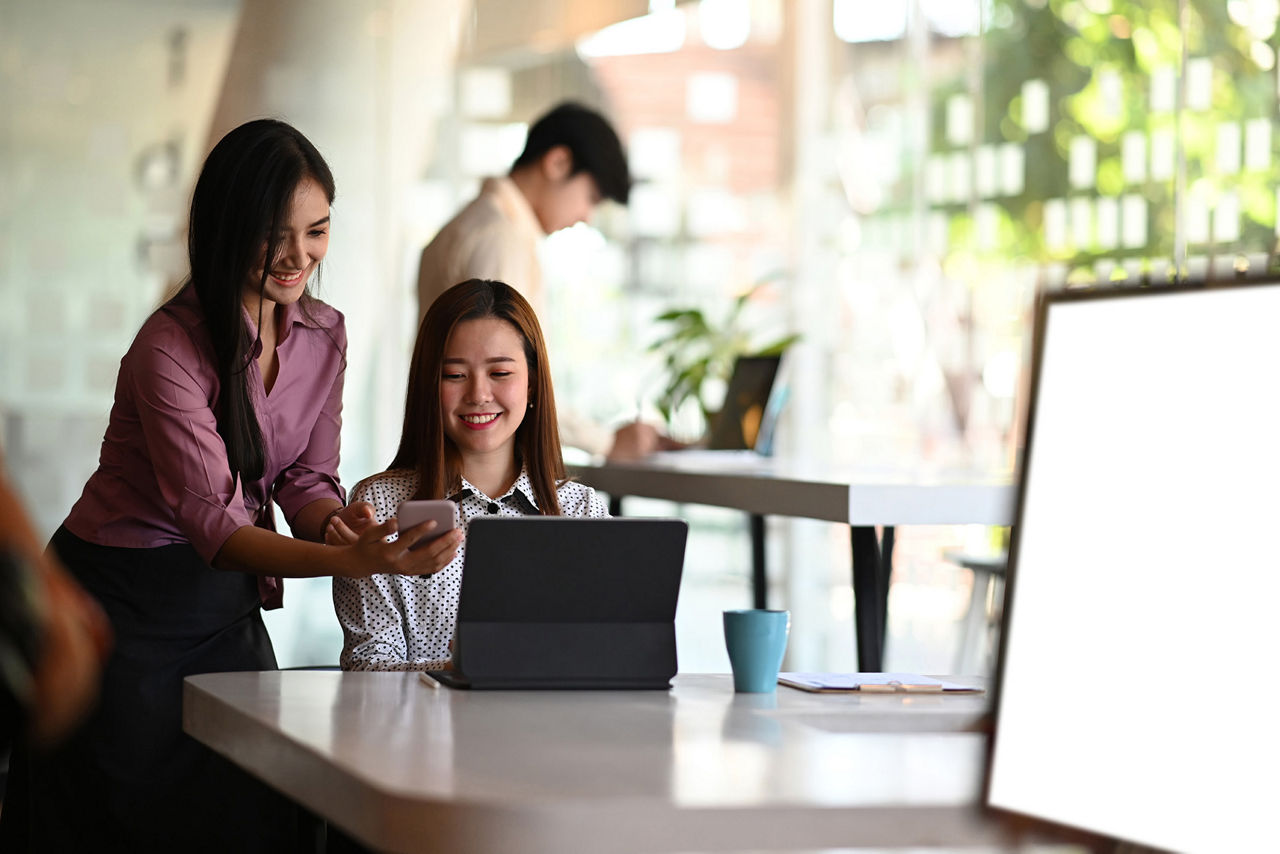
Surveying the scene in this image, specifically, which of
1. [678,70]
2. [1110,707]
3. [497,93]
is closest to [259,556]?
[1110,707]

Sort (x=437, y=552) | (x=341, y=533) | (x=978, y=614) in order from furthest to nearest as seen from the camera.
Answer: (x=978, y=614)
(x=341, y=533)
(x=437, y=552)

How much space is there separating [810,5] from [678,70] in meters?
0.52

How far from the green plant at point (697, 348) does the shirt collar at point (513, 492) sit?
202cm

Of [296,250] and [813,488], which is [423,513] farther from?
[813,488]

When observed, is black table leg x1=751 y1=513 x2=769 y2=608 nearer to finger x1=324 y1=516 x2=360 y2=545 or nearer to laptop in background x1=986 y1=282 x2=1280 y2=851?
finger x1=324 y1=516 x2=360 y2=545

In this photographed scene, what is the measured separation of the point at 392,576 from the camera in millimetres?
1979

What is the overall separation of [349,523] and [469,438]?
0.83 ft

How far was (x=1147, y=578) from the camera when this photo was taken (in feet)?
2.97

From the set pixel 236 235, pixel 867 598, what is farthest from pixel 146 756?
pixel 867 598

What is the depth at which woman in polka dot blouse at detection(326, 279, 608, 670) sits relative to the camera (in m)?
2.01

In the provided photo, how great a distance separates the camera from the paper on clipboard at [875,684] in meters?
1.55

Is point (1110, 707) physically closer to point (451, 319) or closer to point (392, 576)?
point (392, 576)

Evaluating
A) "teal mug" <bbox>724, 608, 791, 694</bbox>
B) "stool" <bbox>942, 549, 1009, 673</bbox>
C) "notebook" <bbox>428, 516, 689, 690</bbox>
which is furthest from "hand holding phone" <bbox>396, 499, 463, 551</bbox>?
"stool" <bbox>942, 549, 1009, 673</bbox>

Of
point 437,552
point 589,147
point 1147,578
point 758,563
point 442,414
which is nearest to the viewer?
point 1147,578
